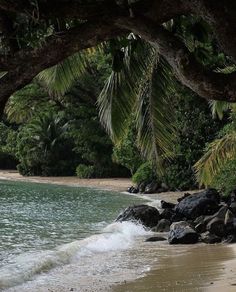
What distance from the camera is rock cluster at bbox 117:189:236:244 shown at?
521 inches

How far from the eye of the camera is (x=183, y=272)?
9477 mm

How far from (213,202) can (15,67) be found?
1236cm

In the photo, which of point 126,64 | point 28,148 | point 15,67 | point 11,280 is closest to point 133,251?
point 11,280

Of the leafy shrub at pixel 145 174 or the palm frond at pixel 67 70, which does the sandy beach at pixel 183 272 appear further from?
the leafy shrub at pixel 145 174

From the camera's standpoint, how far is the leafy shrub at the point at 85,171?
41.6 m

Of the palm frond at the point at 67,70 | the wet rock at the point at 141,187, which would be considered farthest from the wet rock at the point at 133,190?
the palm frond at the point at 67,70

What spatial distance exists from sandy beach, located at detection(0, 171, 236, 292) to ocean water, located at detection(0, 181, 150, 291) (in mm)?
452

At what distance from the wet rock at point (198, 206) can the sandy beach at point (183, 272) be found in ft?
12.1

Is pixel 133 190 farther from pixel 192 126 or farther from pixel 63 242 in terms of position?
pixel 63 242

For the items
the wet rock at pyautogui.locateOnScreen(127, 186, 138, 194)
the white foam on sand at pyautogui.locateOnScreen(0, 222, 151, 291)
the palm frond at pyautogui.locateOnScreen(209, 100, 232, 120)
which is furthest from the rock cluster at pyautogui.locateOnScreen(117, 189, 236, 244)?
the wet rock at pyautogui.locateOnScreen(127, 186, 138, 194)

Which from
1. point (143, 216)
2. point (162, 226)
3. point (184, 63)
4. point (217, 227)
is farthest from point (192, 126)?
point (184, 63)

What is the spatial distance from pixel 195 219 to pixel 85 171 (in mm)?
26011

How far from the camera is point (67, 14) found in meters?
5.87

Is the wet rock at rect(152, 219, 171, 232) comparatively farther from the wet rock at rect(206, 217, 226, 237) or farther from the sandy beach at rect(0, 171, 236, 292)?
the sandy beach at rect(0, 171, 236, 292)
